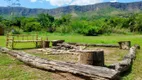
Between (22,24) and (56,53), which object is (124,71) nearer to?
(56,53)

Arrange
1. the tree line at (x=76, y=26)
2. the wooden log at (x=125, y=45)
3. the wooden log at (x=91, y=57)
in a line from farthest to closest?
the tree line at (x=76, y=26), the wooden log at (x=125, y=45), the wooden log at (x=91, y=57)

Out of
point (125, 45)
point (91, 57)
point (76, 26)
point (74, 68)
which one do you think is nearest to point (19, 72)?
point (74, 68)

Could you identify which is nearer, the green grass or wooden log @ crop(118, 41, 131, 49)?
the green grass

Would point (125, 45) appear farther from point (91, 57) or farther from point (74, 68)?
→ point (74, 68)

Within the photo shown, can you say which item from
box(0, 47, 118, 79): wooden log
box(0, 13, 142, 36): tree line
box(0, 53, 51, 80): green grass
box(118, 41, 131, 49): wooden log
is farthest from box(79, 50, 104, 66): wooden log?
box(0, 13, 142, 36): tree line

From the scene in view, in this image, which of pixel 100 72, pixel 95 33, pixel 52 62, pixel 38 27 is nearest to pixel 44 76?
pixel 52 62

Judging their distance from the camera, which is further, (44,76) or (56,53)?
(56,53)

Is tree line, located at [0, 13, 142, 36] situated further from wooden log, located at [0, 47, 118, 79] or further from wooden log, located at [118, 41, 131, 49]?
wooden log, located at [0, 47, 118, 79]

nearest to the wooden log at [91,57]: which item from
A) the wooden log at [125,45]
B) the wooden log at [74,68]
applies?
the wooden log at [74,68]

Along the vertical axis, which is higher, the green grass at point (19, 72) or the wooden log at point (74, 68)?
the wooden log at point (74, 68)

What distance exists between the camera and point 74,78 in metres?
7.04

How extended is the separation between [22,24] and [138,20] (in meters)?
23.9

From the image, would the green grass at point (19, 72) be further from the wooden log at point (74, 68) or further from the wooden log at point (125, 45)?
the wooden log at point (125, 45)

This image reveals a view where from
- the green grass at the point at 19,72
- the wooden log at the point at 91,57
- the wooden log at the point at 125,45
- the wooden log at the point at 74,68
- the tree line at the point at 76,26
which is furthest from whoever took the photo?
the tree line at the point at 76,26
